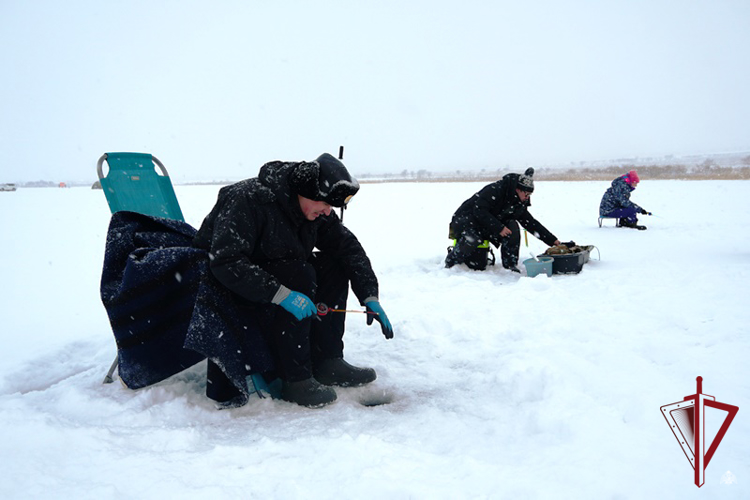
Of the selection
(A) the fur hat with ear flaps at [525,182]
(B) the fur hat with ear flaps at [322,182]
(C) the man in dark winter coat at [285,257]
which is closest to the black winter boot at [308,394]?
(C) the man in dark winter coat at [285,257]

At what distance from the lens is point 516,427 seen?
6.36ft

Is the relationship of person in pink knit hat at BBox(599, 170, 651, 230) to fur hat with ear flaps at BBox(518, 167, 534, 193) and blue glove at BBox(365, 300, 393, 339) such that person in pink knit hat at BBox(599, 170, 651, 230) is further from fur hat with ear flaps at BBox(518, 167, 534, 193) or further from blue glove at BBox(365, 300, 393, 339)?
blue glove at BBox(365, 300, 393, 339)

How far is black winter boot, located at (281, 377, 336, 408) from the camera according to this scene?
225 centimetres

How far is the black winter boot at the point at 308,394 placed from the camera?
2.25m

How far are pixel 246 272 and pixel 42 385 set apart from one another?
1645 millimetres

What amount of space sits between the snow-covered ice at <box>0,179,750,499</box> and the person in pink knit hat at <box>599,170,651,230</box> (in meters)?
4.27

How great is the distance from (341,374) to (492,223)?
3.31 meters

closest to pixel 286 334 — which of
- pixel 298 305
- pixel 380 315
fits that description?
pixel 298 305

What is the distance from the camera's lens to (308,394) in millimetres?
2264

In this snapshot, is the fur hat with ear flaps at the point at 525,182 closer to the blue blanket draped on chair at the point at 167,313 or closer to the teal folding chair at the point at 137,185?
the teal folding chair at the point at 137,185

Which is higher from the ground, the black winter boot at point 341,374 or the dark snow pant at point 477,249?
the dark snow pant at point 477,249

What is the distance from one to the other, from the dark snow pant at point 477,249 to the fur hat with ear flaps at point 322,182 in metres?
3.36

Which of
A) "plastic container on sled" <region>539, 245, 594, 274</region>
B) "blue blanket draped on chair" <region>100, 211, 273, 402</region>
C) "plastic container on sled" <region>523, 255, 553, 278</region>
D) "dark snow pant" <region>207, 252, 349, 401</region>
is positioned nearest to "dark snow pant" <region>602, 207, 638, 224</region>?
"plastic container on sled" <region>539, 245, 594, 274</region>

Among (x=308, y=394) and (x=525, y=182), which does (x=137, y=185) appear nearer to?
(x=308, y=394)
